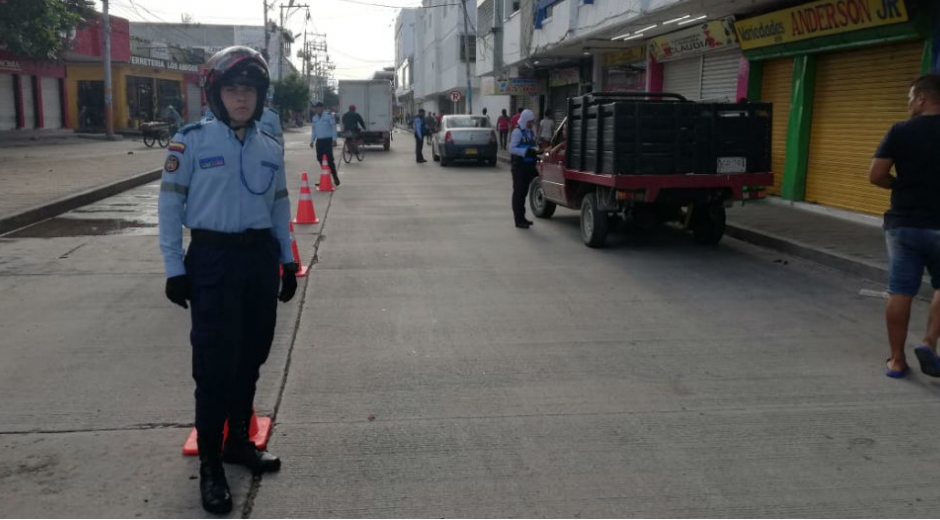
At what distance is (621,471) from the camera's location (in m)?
3.91

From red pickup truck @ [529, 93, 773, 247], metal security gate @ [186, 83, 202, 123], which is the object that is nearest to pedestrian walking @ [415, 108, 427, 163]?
red pickup truck @ [529, 93, 773, 247]

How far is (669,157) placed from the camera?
970cm

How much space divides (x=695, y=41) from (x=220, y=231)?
16.3m

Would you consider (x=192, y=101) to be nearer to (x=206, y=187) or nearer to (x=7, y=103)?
(x=7, y=103)

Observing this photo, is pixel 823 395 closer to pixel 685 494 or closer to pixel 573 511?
pixel 685 494

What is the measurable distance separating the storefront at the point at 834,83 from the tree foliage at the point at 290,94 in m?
56.3

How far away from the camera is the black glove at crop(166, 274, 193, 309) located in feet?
11.2

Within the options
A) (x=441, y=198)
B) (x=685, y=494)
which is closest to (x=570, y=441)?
(x=685, y=494)

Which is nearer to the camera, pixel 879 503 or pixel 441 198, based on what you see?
pixel 879 503

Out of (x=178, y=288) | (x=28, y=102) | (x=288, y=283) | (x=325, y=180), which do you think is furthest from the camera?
(x=28, y=102)

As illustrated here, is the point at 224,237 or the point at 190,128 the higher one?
the point at 190,128

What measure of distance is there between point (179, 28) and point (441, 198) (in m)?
69.1

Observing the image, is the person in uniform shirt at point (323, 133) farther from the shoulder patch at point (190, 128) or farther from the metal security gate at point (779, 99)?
the shoulder patch at point (190, 128)

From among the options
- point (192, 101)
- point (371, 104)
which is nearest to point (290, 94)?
point (192, 101)
